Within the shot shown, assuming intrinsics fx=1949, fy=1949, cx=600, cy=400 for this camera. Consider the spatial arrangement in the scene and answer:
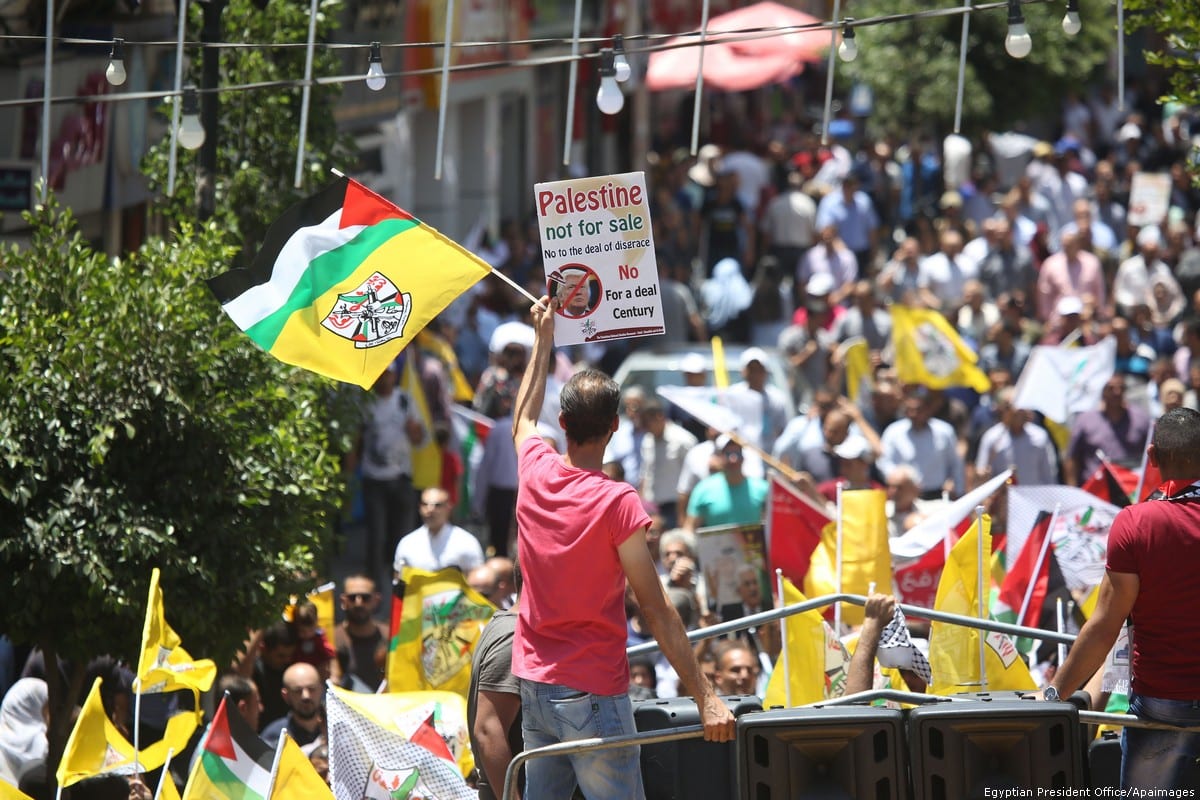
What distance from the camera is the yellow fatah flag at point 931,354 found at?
53.0ft

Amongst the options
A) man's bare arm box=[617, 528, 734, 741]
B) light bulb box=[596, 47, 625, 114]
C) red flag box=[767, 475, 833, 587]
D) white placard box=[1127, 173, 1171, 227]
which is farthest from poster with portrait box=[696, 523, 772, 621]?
white placard box=[1127, 173, 1171, 227]

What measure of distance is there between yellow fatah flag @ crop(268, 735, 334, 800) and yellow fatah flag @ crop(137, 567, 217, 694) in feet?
2.46

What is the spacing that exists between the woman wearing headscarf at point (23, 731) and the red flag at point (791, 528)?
4.23 metres

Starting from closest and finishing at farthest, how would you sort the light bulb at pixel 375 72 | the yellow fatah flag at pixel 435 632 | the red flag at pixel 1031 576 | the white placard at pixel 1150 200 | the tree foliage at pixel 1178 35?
the tree foliage at pixel 1178 35, the light bulb at pixel 375 72, the yellow fatah flag at pixel 435 632, the red flag at pixel 1031 576, the white placard at pixel 1150 200

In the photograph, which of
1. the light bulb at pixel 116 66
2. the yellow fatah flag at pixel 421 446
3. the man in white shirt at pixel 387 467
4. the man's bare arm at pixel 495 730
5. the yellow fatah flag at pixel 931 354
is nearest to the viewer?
the man's bare arm at pixel 495 730

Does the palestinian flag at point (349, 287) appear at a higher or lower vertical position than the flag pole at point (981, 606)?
higher

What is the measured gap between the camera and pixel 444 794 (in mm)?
7520

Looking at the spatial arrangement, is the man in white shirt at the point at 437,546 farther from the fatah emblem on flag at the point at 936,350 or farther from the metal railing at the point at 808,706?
the fatah emblem on flag at the point at 936,350

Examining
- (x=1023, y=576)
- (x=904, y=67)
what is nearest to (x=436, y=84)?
(x=904, y=67)

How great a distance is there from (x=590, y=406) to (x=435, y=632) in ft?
11.0

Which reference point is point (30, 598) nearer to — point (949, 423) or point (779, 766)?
point (779, 766)

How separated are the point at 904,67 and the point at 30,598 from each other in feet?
67.7

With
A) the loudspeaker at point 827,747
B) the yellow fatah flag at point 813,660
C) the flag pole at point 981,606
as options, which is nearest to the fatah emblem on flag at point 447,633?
the yellow fatah flag at point 813,660

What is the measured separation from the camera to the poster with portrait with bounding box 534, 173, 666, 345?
24.0 ft
